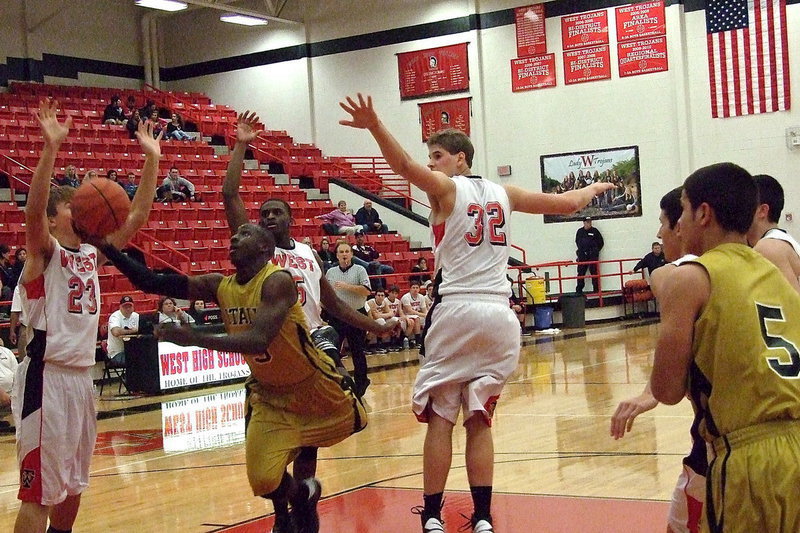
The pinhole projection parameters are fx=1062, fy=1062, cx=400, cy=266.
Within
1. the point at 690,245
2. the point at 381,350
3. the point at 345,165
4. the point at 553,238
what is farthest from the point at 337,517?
the point at 345,165

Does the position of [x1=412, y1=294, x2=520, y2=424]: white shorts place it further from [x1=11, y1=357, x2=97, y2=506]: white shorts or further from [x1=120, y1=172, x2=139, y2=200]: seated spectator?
[x1=120, y1=172, x2=139, y2=200]: seated spectator

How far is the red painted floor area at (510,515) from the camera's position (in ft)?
16.9

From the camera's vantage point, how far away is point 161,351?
498 inches

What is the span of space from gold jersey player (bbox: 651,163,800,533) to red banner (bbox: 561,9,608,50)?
19.6 m

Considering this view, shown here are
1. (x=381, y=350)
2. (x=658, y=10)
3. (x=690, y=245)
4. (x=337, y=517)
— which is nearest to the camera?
(x=690, y=245)

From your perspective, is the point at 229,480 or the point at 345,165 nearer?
the point at 229,480

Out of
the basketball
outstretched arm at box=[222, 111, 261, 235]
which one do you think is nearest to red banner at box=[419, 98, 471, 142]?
outstretched arm at box=[222, 111, 261, 235]

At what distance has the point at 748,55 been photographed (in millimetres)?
20156

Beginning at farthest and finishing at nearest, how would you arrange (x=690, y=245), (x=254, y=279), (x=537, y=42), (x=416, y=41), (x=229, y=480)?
(x=416, y=41)
(x=537, y=42)
(x=229, y=480)
(x=254, y=279)
(x=690, y=245)

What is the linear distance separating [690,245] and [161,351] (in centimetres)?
1045

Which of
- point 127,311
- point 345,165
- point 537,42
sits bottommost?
point 127,311

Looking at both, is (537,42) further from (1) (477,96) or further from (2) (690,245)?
(2) (690,245)

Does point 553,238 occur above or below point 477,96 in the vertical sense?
below

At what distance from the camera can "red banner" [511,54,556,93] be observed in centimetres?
2233
